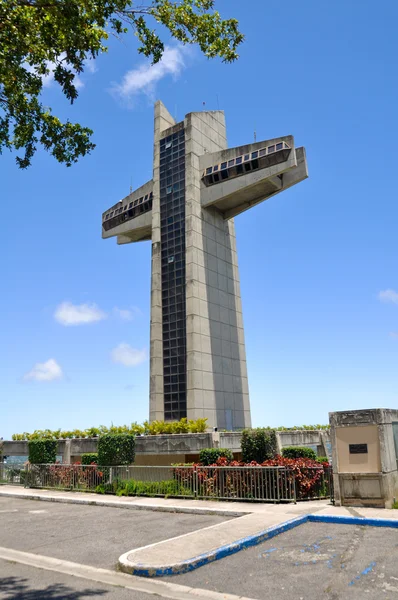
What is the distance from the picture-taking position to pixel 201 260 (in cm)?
3759

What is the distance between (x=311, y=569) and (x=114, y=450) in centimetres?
1522

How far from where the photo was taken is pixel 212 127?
4288 centimetres

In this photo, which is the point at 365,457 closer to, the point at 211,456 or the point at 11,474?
the point at 211,456

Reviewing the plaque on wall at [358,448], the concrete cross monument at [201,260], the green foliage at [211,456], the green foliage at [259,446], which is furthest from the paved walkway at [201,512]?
the concrete cross monument at [201,260]

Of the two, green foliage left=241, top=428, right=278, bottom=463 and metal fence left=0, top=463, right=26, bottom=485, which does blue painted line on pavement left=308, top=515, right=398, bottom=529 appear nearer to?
green foliage left=241, top=428, right=278, bottom=463

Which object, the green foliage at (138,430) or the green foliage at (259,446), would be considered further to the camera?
the green foliage at (138,430)

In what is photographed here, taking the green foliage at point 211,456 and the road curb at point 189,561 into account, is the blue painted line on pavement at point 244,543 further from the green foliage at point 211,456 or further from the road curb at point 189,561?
the green foliage at point 211,456

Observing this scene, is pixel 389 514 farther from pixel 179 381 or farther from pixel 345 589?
pixel 179 381

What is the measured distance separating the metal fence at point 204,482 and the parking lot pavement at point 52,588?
372 inches

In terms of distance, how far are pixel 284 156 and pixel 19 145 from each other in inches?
1033

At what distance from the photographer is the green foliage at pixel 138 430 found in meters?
29.1

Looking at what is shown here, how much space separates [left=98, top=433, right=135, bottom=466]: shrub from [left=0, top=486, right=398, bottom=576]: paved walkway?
1836mm

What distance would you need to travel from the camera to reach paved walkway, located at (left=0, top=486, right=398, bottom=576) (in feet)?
31.2

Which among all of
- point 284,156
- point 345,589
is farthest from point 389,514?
point 284,156
